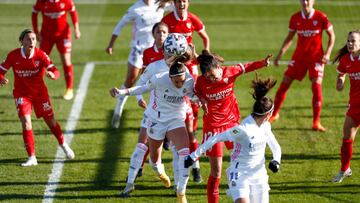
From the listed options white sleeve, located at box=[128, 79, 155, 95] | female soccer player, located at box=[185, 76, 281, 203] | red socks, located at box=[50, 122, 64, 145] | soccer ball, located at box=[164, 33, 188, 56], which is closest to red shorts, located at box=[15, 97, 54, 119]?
red socks, located at box=[50, 122, 64, 145]

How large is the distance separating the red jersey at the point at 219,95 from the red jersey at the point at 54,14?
685cm

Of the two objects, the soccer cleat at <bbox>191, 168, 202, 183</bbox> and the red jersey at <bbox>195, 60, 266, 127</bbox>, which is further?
the soccer cleat at <bbox>191, 168, 202, 183</bbox>

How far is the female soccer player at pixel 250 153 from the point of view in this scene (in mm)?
8922

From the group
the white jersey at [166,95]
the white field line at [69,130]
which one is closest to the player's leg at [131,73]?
the white field line at [69,130]

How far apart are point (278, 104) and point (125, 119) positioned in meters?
2.92

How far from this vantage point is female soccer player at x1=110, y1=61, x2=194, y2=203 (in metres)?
10.3

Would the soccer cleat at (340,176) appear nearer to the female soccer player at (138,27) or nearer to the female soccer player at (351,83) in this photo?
the female soccer player at (351,83)

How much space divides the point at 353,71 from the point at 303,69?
10.8 ft

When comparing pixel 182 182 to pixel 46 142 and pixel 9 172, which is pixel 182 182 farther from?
pixel 46 142

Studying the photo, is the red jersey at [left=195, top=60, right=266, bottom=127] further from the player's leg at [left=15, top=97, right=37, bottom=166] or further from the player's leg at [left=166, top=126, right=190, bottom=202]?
the player's leg at [left=15, top=97, right=37, bottom=166]

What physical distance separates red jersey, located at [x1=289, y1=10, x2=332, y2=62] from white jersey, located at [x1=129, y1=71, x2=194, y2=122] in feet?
14.7

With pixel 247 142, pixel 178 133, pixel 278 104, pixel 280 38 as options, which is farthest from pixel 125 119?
pixel 280 38

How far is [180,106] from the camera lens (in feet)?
34.7

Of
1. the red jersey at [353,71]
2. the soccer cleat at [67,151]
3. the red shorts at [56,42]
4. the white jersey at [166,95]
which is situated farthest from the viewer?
the red shorts at [56,42]
